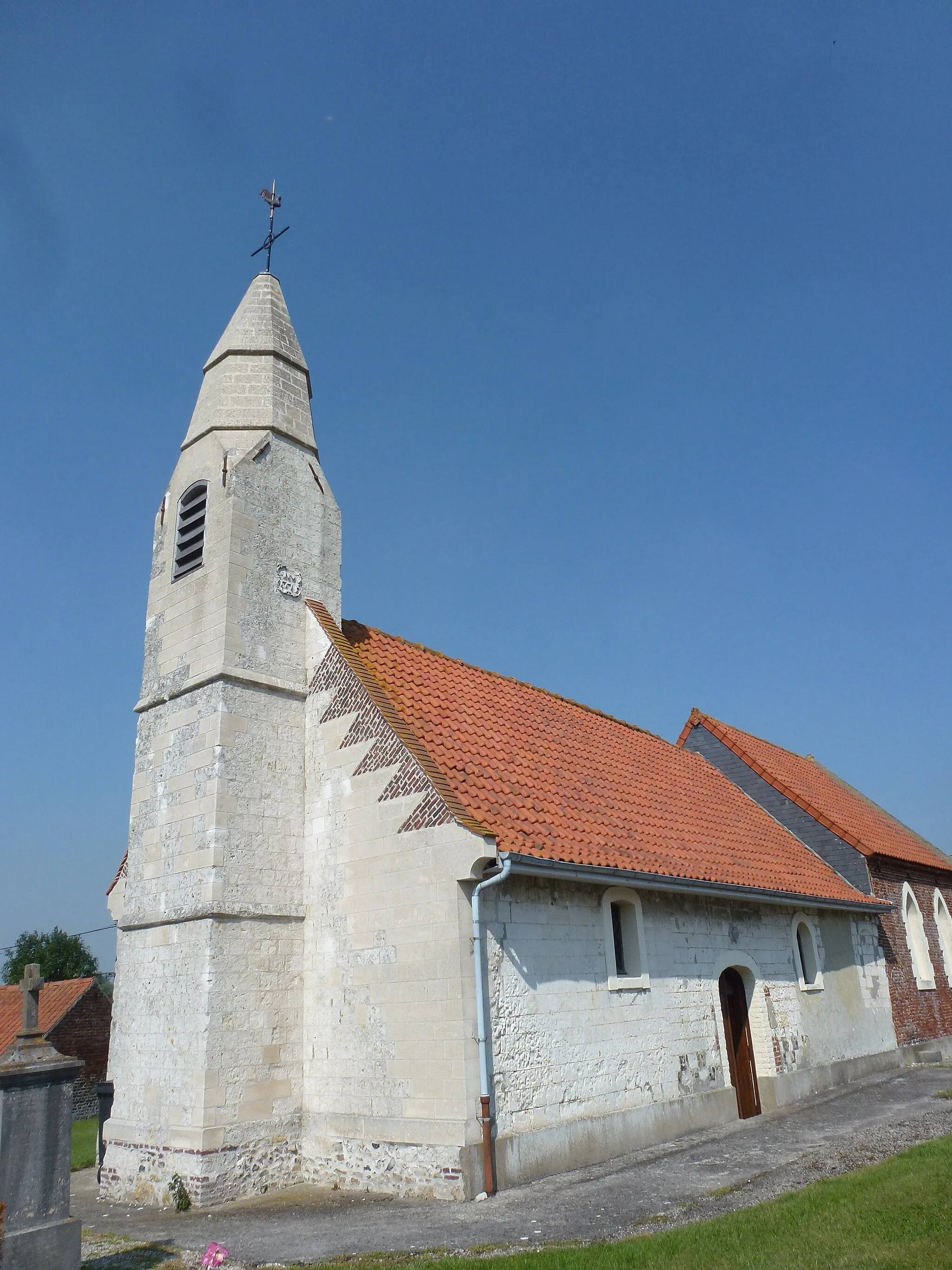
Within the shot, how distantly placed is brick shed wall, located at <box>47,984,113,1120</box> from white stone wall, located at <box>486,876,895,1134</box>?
20933 millimetres

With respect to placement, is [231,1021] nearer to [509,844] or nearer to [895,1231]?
[509,844]

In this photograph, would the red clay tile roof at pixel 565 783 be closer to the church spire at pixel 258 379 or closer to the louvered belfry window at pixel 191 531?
the louvered belfry window at pixel 191 531

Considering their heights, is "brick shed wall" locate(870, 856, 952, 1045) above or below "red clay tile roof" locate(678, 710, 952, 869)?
below

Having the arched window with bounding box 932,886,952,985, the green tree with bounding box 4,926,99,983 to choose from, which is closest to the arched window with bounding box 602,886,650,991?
the arched window with bounding box 932,886,952,985

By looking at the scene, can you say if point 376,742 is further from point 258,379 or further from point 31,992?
point 258,379

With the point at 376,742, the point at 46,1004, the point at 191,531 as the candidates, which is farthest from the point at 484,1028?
the point at 46,1004

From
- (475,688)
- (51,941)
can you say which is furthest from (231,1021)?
(51,941)

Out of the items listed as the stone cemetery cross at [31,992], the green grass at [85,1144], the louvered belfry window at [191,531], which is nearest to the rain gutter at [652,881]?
the stone cemetery cross at [31,992]

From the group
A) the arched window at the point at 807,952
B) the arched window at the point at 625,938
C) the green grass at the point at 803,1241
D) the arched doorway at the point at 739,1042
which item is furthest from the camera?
the arched window at the point at 807,952

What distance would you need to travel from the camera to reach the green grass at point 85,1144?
1465cm

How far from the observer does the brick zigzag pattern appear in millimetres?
10062

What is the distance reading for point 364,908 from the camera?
1045 cm

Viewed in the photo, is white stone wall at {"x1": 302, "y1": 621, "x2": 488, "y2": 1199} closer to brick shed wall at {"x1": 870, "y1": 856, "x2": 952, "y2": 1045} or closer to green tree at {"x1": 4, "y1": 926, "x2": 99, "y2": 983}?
brick shed wall at {"x1": 870, "y1": 856, "x2": 952, "y2": 1045}

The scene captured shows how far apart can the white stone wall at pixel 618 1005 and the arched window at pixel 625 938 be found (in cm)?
12
